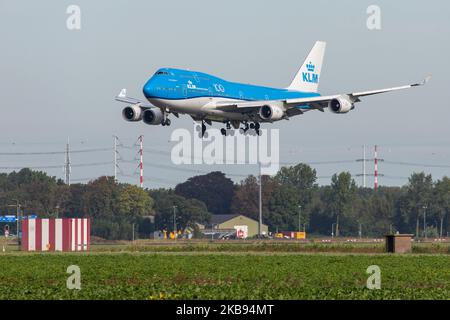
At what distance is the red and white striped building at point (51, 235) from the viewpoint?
11075 cm

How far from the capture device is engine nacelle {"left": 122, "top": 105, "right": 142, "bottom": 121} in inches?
3728

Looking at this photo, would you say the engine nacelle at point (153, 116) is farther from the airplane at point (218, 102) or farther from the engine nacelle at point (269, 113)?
the engine nacelle at point (269, 113)

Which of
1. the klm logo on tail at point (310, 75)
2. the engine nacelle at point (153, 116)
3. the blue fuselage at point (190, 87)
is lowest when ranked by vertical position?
the engine nacelle at point (153, 116)

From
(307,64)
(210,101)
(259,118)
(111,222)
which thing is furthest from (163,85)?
(111,222)

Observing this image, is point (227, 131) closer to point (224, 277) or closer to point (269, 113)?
point (269, 113)

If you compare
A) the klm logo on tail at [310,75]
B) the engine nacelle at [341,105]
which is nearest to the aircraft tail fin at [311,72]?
the klm logo on tail at [310,75]

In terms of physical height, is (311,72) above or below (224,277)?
above

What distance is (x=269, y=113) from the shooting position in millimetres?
95250

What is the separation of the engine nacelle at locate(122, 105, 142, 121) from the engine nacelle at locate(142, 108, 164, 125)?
194 centimetres

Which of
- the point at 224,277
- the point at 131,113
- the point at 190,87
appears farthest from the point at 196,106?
the point at 224,277

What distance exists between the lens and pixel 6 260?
80.4 m

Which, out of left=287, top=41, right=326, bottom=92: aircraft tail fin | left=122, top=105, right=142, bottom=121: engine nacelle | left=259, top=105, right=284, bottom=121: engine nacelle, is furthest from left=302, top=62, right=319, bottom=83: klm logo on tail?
left=122, top=105, right=142, bottom=121: engine nacelle

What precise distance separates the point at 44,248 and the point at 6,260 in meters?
30.2

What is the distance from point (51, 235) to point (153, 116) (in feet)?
82.6
